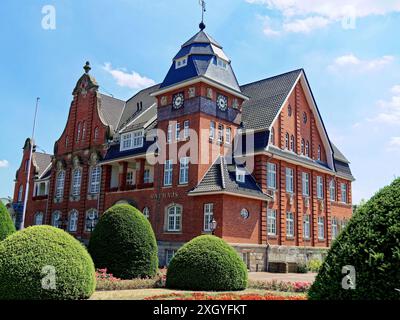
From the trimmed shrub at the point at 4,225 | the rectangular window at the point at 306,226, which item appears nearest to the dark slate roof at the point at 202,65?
the rectangular window at the point at 306,226

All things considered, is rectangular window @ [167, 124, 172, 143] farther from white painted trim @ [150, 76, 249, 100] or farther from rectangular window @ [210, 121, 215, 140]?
rectangular window @ [210, 121, 215, 140]

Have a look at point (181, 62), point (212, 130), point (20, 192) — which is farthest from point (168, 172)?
point (20, 192)

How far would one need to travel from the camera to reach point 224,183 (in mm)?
26156

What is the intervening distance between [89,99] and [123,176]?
414 inches

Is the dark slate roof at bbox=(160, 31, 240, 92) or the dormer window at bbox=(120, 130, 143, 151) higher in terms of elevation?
the dark slate roof at bbox=(160, 31, 240, 92)

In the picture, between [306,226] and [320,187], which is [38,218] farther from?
[320,187]

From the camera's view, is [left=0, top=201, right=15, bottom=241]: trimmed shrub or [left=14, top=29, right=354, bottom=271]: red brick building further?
[left=14, top=29, right=354, bottom=271]: red brick building

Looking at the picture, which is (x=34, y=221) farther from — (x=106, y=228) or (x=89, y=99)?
(x=106, y=228)

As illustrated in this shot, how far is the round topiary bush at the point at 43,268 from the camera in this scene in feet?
33.7

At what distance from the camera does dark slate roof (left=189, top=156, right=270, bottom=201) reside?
26297 mm

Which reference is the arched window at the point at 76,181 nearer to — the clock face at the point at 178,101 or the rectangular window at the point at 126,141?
the rectangular window at the point at 126,141

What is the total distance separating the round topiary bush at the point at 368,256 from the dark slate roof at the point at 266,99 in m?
23.4

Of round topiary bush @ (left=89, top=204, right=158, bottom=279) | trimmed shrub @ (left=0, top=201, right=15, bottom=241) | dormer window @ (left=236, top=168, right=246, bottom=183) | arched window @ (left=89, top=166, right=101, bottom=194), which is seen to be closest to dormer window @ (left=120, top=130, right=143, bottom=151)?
arched window @ (left=89, top=166, right=101, bottom=194)

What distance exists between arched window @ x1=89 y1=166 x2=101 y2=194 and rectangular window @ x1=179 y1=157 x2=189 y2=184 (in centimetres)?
1182
